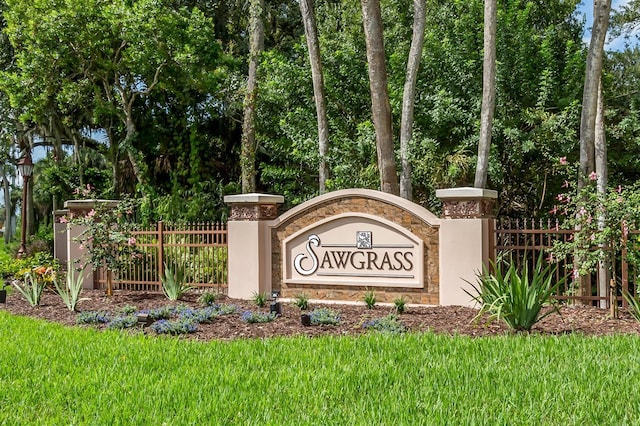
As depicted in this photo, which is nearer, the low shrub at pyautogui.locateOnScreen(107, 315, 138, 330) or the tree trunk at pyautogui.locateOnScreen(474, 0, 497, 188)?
the low shrub at pyautogui.locateOnScreen(107, 315, 138, 330)

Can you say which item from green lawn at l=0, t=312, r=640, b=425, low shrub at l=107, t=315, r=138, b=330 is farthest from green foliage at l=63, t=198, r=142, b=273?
green lawn at l=0, t=312, r=640, b=425

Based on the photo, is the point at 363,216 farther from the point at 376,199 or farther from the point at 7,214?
the point at 7,214

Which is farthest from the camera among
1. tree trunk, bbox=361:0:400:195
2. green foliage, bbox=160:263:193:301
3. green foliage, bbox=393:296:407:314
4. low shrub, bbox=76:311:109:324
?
tree trunk, bbox=361:0:400:195

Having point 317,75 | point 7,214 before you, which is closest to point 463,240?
point 317,75

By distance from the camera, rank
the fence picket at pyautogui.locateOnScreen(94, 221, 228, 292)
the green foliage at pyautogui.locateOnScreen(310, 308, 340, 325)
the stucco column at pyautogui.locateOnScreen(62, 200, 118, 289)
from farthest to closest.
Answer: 1. the stucco column at pyautogui.locateOnScreen(62, 200, 118, 289)
2. the fence picket at pyautogui.locateOnScreen(94, 221, 228, 292)
3. the green foliage at pyautogui.locateOnScreen(310, 308, 340, 325)

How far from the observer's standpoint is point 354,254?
11.6m

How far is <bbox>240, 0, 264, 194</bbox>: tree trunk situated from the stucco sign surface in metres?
8.38

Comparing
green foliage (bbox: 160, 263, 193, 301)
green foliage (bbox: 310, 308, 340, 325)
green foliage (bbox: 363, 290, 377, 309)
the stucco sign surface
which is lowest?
green foliage (bbox: 310, 308, 340, 325)

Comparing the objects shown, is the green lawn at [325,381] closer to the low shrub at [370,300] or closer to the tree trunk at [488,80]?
the low shrub at [370,300]

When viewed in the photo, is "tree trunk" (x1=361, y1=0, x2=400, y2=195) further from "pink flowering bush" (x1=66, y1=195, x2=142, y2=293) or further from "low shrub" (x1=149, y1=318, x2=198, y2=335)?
"low shrub" (x1=149, y1=318, x2=198, y2=335)

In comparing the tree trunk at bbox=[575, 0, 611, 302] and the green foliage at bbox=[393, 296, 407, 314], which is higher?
the tree trunk at bbox=[575, 0, 611, 302]

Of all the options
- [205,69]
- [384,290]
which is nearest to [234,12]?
[205,69]

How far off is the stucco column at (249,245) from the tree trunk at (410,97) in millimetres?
4292

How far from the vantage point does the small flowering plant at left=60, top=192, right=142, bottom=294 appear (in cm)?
1300
